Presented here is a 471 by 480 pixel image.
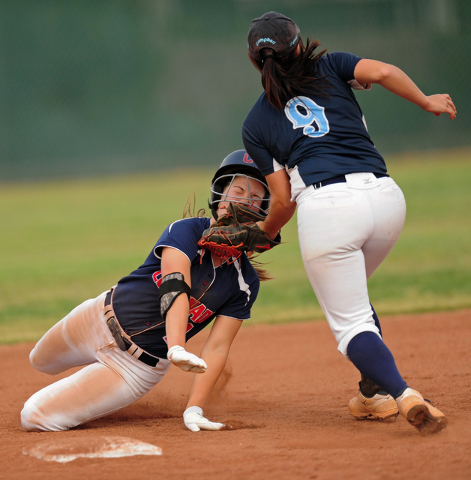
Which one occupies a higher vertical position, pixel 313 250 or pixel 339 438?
pixel 313 250

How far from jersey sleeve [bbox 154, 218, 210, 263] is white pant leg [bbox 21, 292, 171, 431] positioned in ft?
1.57

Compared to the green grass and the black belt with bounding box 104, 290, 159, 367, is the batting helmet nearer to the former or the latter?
the black belt with bounding box 104, 290, 159, 367

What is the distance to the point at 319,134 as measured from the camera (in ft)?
7.56

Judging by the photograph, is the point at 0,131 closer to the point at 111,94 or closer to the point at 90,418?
the point at 111,94

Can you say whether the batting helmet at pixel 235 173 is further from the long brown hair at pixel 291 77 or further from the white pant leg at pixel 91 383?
the white pant leg at pixel 91 383

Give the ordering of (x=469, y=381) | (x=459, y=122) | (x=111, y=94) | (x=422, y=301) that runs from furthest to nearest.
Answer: (x=111, y=94) < (x=459, y=122) < (x=422, y=301) < (x=469, y=381)

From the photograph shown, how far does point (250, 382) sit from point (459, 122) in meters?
15.7

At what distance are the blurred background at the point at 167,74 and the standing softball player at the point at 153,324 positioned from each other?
15.5m

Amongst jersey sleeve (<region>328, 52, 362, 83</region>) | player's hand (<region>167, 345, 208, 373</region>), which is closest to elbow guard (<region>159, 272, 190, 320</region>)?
player's hand (<region>167, 345, 208, 373</region>)

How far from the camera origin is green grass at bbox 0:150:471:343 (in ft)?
20.4

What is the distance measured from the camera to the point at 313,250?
7.40ft

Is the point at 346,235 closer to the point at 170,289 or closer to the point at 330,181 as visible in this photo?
the point at 330,181

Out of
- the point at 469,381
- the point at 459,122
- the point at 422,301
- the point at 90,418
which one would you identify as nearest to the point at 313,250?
the point at 90,418

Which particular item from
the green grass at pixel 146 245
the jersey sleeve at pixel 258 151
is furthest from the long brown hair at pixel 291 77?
the green grass at pixel 146 245
